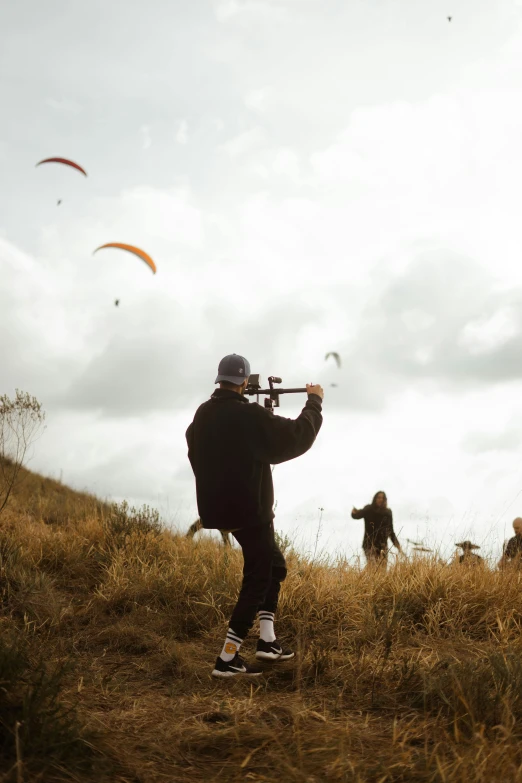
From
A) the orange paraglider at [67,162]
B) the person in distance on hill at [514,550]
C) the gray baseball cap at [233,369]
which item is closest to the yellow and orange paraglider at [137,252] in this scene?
the orange paraglider at [67,162]

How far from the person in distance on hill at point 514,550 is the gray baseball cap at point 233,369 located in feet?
14.5

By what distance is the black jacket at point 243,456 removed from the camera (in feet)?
17.1

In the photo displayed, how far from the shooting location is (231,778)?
346cm

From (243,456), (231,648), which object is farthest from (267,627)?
(243,456)

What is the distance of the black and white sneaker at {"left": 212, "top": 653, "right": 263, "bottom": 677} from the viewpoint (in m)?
5.29

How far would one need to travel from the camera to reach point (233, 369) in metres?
5.55

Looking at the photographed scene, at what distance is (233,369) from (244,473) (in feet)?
2.82

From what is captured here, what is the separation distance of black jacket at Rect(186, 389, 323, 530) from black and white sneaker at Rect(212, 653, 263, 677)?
3.39 feet

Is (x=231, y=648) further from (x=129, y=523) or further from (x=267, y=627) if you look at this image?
(x=129, y=523)

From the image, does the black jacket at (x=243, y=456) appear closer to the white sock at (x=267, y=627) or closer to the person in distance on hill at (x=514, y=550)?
the white sock at (x=267, y=627)

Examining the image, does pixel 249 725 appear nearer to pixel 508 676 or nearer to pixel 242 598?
pixel 242 598

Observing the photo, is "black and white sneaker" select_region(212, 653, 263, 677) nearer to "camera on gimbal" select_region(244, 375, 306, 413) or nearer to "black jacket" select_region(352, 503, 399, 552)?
"camera on gimbal" select_region(244, 375, 306, 413)

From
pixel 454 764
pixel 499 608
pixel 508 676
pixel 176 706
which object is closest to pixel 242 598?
pixel 176 706

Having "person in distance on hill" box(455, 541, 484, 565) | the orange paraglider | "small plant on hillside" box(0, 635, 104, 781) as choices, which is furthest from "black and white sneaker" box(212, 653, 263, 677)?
the orange paraglider
